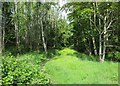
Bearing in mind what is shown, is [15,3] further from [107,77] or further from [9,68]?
[9,68]

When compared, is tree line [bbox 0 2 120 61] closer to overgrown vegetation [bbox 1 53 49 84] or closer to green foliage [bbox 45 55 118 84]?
green foliage [bbox 45 55 118 84]

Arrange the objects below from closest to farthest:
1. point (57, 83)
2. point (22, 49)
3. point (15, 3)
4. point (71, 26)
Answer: point (57, 83) < point (15, 3) < point (22, 49) < point (71, 26)

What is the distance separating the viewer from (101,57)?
7.54m

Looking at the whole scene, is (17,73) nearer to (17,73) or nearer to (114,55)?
(17,73)

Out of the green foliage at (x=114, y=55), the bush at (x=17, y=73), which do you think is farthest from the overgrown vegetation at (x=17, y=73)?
the green foliage at (x=114, y=55)

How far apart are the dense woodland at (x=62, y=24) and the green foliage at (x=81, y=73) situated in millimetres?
1403

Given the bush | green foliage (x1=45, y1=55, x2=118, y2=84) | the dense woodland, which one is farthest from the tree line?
the bush

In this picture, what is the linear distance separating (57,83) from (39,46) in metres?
4.15

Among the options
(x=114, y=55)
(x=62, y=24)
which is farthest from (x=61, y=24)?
(x=114, y=55)

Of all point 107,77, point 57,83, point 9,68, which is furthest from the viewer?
point 107,77

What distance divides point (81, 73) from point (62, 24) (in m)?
5.09

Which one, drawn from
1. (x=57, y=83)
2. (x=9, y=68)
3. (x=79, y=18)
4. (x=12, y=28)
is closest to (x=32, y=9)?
(x=12, y=28)

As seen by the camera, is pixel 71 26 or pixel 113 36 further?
pixel 71 26

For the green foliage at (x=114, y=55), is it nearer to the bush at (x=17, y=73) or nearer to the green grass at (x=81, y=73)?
the green grass at (x=81, y=73)
